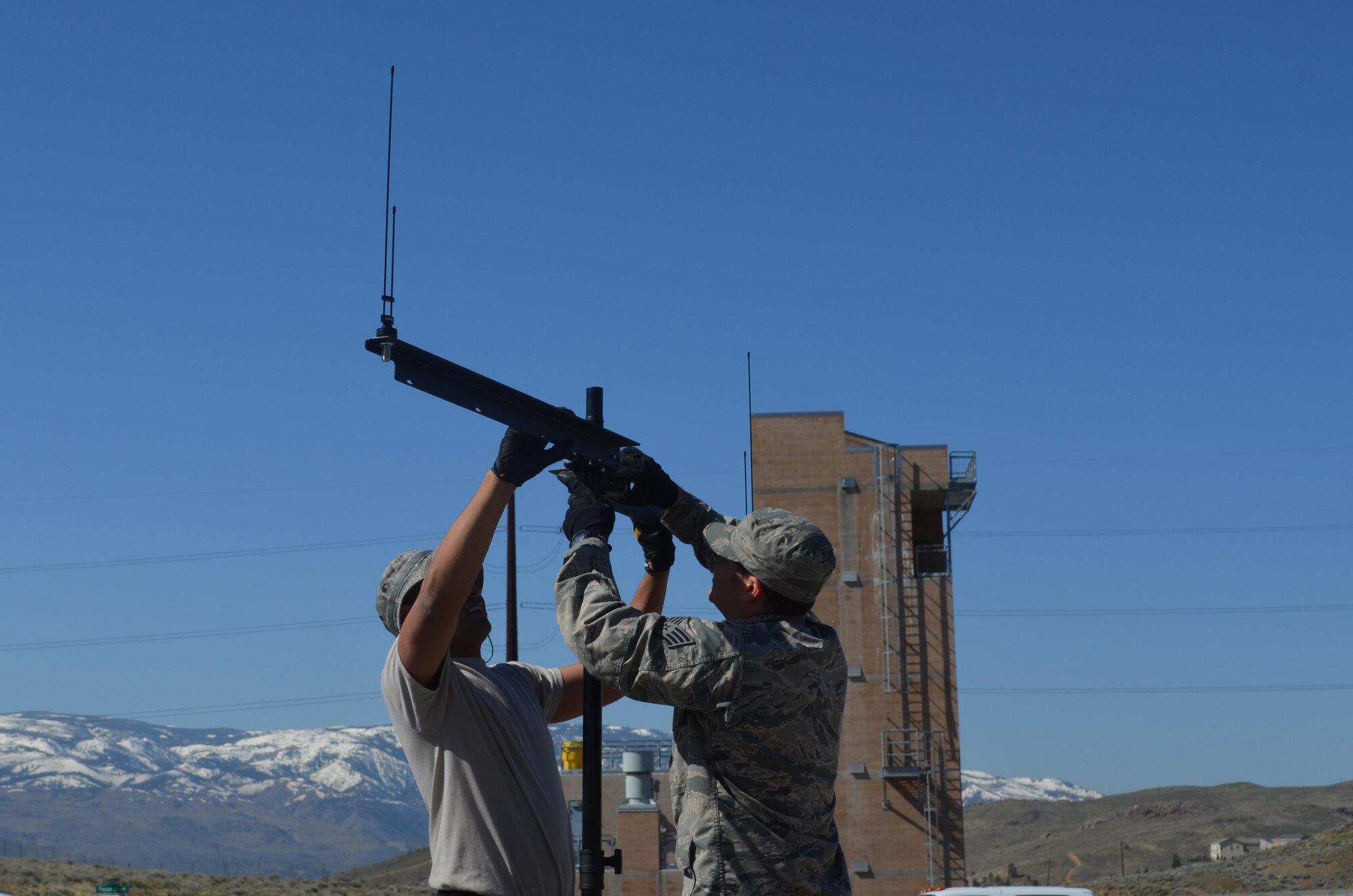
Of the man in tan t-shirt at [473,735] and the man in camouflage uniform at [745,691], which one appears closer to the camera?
the man in camouflage uniform at [745,691]

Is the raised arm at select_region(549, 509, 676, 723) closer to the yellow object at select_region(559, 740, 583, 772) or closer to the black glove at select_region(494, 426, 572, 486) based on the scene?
the black glove at select_region(494, 426, 572, 486)

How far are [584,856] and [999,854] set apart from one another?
159 meters

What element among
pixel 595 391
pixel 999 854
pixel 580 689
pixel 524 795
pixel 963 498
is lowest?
pixel 999 854

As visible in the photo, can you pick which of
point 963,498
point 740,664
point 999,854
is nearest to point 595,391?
point 740,664

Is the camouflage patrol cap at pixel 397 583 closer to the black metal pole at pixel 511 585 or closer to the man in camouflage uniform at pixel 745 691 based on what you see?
the man in camouflage uniform at pixel 745 691

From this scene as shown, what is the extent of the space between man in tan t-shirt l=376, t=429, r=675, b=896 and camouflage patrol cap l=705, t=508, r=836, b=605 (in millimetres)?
691

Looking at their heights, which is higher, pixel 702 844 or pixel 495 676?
pixel 495 676

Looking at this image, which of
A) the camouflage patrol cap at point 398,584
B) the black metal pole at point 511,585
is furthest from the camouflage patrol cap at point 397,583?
the black metal pole at point 511,585

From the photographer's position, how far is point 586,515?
15.6 ft

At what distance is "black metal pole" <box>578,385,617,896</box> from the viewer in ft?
15.8

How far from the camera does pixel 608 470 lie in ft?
16.4

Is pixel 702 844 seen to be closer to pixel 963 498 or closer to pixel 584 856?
pixel 584 856

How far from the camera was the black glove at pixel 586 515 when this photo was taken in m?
4.71

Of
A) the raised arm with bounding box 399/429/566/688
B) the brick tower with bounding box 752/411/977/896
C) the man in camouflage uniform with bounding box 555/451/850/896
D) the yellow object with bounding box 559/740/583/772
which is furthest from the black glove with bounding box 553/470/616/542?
the brick tower with bounding box 752/411/977/896
